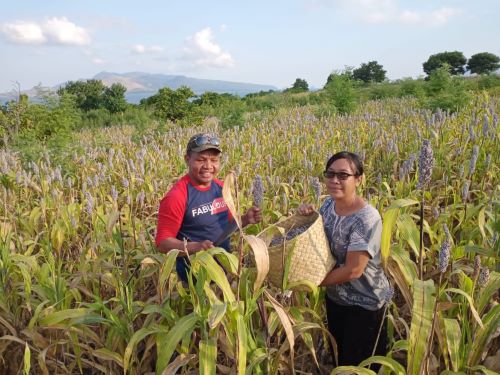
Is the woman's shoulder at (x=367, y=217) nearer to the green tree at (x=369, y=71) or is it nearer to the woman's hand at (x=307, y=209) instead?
the woman's hand at (x=307, y=209)

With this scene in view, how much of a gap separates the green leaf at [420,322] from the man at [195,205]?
3.74ft

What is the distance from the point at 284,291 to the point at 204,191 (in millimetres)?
948

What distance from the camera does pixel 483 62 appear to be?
55.3 meters

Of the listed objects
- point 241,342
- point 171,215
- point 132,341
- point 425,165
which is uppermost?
point 425,165

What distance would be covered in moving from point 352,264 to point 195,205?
103cm

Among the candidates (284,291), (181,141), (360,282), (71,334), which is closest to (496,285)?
(360,282)

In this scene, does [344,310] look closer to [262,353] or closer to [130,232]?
[262,353]

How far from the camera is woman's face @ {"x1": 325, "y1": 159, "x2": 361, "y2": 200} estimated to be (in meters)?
1.84

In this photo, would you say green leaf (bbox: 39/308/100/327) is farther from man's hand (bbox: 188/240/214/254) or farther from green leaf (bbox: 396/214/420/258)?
green leaf (bbox: 396/214/420/258)

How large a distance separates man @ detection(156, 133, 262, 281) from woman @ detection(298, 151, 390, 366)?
67cm

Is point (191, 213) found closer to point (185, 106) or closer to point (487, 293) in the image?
point (487, 293)

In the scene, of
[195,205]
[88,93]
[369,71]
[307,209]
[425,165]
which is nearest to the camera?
A: [425,165]

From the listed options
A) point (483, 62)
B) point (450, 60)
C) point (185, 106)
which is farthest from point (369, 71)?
point (185, 106)

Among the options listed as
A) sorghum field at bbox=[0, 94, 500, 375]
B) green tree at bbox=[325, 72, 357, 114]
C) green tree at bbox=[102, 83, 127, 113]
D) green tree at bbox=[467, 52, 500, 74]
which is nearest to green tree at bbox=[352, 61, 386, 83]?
green tree at bbox=[467, 52, 500, 74]
